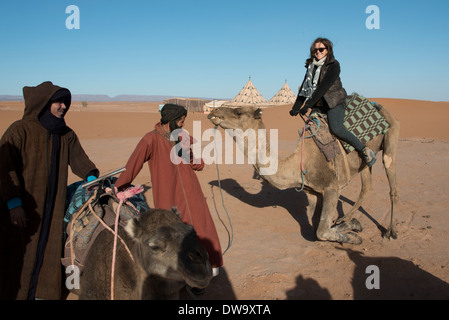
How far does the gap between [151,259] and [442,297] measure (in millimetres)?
3504

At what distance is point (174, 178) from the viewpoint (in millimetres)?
3584

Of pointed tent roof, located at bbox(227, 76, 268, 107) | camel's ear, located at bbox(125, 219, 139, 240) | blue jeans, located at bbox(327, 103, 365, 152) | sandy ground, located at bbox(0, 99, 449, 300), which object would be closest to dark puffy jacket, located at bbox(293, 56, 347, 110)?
blue jeans, located at bbox(327, 103, 365, 152)

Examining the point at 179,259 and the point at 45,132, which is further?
the point at 45,132

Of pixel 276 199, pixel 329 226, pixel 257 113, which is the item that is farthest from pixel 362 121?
pixel 276 199

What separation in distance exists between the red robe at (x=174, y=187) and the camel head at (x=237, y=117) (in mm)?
1000

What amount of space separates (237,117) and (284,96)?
48.2m

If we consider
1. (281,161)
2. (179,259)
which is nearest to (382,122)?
(281,161)

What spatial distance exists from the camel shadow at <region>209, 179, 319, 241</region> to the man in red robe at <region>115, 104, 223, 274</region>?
292 centimetres

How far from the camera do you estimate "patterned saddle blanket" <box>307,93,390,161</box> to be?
4941 mm

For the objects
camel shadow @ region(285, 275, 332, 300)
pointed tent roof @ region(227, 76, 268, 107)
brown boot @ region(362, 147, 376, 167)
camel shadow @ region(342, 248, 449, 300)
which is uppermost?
pointed tent roof @ region(227, 76, 268, 107)

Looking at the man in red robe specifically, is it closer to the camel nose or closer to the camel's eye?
the camel's eye

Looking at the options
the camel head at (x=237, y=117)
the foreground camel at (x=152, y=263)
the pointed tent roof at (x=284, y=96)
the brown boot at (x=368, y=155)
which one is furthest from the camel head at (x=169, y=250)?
the pointed tent roof at (x=284, y=96)
